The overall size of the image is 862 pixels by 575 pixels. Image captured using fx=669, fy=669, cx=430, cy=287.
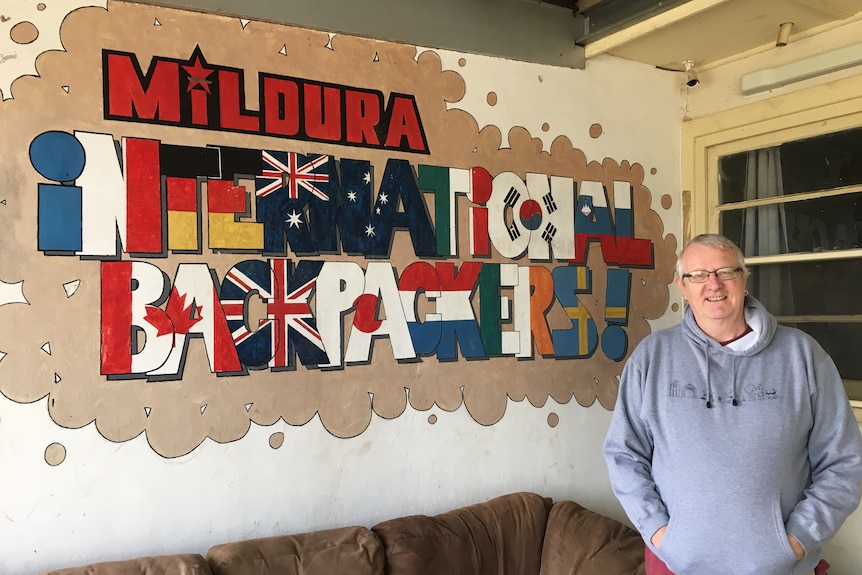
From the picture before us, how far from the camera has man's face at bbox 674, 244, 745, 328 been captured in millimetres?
1919

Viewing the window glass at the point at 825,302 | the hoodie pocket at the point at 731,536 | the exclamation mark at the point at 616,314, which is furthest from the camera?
the exclamation mark at the point at 616,314

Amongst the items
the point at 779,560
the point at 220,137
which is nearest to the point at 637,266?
the point at 779,560

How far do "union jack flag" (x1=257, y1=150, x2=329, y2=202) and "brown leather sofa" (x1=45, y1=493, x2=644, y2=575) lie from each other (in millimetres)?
1206

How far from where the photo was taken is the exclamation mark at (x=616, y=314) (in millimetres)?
3109

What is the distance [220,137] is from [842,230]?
8.44ft

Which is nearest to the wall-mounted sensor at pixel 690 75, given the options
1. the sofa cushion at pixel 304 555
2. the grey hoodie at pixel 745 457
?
the grey hoodie at pixel 745 457

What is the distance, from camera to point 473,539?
243cm

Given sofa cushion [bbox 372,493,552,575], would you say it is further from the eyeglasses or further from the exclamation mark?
the eyeglasses

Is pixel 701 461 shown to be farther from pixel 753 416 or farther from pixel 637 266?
pixel 637 266

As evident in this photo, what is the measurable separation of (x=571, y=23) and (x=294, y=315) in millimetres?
1883

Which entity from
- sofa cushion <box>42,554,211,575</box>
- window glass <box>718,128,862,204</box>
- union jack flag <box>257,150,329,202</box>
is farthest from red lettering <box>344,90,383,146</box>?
window glass <box>718,128,862,204</box>

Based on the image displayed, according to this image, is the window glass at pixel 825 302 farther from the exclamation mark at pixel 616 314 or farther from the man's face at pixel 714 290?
the man's face at pixel 714 290

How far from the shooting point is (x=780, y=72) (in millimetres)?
2980

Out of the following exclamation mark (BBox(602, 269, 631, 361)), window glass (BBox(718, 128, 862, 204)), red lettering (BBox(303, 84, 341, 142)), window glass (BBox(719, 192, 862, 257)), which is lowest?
A: exclamation mark (BBox(602, 269, 631, 361))
